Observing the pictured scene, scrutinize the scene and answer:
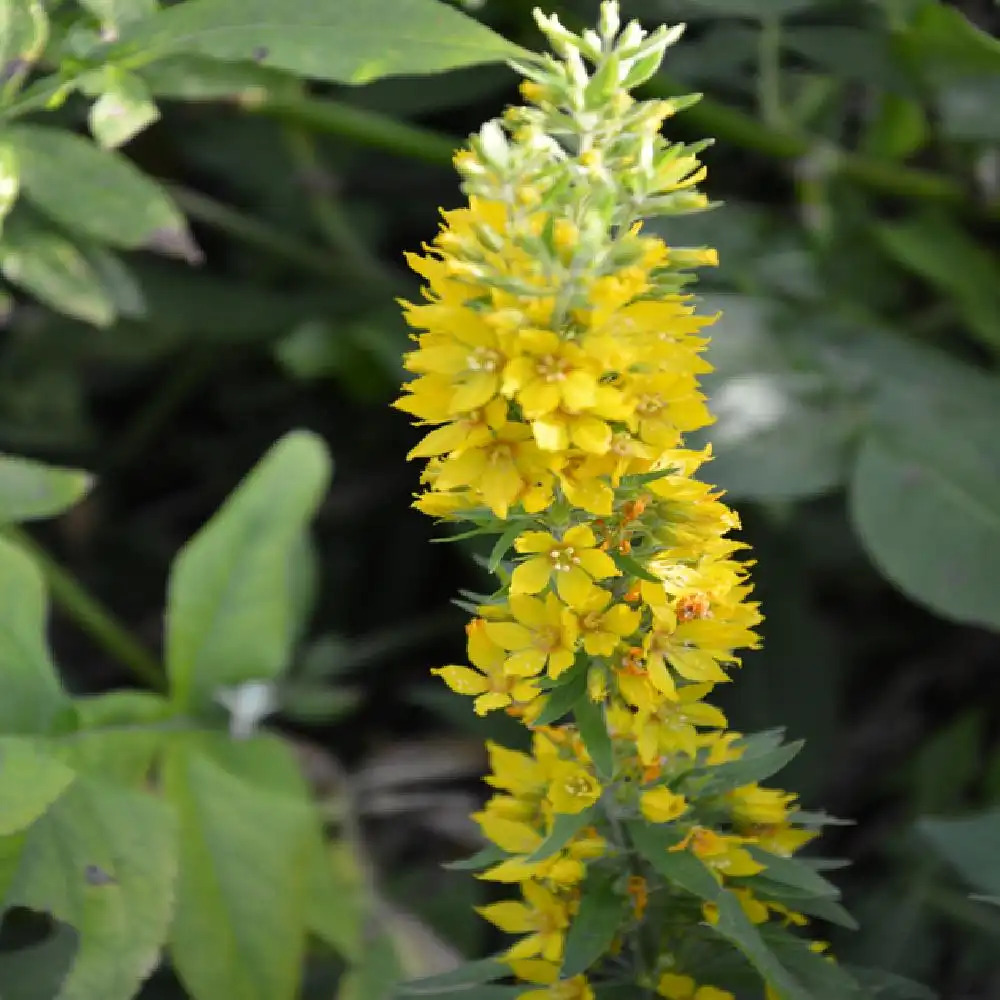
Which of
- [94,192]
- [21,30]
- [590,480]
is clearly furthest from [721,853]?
[21,30]

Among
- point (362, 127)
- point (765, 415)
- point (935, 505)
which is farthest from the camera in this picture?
point (362, 127)

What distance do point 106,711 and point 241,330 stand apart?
101 centimetres

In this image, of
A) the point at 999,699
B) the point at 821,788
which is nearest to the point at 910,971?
the point at 821,788

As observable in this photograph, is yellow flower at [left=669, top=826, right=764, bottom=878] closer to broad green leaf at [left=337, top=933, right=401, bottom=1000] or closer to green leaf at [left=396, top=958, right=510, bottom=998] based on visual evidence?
green leaf at [left=396, top=958, right=510, bottom=998]

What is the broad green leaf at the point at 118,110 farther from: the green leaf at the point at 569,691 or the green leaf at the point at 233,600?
the green leaf at the point at 569,691

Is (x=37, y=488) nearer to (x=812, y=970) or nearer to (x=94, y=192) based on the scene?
(x=94, y=192)

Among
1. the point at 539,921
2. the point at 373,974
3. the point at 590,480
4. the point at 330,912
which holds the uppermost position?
the point at 590,480

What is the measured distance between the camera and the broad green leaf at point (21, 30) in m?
1.47

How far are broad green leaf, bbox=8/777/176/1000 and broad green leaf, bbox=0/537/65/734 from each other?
0.13m

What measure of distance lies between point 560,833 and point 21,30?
3.76ft

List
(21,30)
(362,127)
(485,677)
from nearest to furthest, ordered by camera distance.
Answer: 1. (485,677)
2. (21,30)
3. (362,127)

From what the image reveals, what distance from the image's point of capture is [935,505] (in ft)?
5.97

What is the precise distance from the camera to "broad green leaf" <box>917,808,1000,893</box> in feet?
4.48

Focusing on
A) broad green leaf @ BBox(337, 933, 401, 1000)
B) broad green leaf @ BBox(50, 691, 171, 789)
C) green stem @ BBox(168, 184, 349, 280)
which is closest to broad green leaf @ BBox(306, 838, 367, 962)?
broad green leaf @ BBox(337, 933, 401, 1000)
